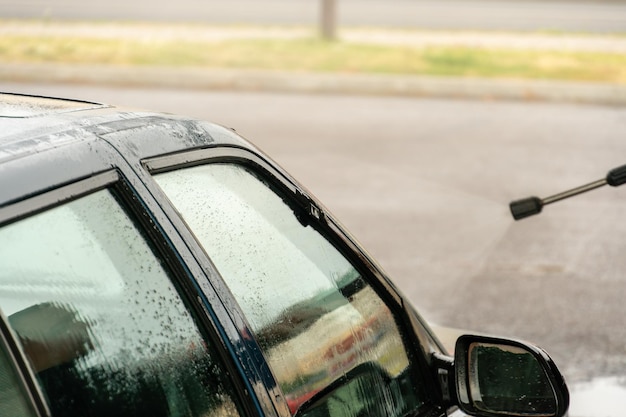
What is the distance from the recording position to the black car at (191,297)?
1.47 meters

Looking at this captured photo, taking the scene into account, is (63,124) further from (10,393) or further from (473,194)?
(473,194)

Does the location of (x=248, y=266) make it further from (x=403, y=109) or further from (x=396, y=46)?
(x=396, y=46)

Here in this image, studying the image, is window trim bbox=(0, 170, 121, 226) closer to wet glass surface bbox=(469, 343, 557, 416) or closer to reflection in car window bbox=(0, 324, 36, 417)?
reflection in car window bbox=(0, 324, 36, 417)

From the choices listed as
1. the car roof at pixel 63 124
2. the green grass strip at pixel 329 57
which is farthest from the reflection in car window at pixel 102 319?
the green grass strip at pixel 329 57

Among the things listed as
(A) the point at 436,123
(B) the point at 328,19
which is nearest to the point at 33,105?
(A) the point at 436,123

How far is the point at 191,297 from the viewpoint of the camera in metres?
1.65

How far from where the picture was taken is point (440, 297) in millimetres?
6070

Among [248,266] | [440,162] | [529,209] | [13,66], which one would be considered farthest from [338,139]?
[248,266]

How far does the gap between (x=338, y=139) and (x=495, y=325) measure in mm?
5038

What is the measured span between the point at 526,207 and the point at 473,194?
526cm

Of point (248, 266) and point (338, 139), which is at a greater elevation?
point (338, 139)

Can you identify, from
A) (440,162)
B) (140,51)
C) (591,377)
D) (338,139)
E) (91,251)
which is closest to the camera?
(91,251)

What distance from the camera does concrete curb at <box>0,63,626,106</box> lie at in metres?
12.6

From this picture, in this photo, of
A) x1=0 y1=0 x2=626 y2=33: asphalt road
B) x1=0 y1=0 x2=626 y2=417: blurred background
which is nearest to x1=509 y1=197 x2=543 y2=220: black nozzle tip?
x1=0 y1=0 x2=626 y2=417: blurred background
